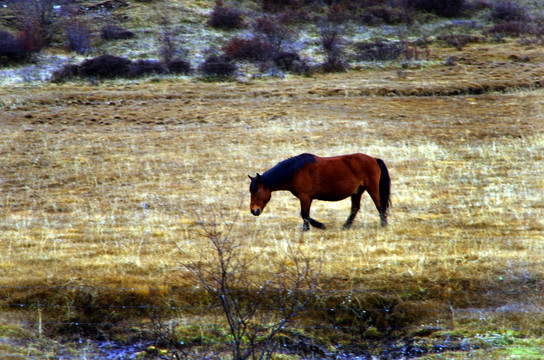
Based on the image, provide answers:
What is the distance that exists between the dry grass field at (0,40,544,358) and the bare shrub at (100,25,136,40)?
27.2 feet

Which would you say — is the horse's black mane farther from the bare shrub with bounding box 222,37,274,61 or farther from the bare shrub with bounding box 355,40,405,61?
the bare shrub with bounding box 355,40,405,61

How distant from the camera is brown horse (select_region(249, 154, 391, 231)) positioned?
10430 millimetres

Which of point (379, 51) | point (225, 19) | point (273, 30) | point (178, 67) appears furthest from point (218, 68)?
point (225, 19)

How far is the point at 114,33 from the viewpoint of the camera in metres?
35.5

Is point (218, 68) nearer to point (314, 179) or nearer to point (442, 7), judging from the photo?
point (442, 7)

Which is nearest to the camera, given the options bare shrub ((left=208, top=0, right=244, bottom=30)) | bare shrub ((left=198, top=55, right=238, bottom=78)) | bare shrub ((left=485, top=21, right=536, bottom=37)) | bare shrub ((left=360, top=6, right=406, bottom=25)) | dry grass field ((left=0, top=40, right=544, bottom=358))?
dry grass field ((left=0, top=40, right=544, bottom=358))

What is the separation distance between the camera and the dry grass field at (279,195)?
27.6 feet

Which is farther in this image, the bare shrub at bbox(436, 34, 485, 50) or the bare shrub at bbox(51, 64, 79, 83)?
the bare shrub at bbox(436, 34, 485, 50)

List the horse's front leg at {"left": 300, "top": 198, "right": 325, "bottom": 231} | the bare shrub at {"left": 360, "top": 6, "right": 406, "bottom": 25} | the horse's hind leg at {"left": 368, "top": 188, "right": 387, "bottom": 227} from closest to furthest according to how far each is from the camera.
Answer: the horse's front leg at {"left": 300, "top": 198, "right": 325, "bottom": 231}, the horse's hind leg at {"left": 368, "top": 188, "right": 387, "bottom": 227}, the bare shrub at {"left": 360, "top": 6, "right": 406, "bottom": 25}

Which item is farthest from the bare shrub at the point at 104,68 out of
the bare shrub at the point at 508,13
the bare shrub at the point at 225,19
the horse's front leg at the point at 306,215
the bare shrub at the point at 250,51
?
the bare shrub at the point at 508,13

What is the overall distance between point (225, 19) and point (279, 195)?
26.5 meters

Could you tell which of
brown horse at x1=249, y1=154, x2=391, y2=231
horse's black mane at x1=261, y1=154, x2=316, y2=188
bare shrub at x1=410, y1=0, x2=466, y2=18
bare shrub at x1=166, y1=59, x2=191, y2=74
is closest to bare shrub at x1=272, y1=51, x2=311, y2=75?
bare shrub at x1=166, y1=59, x2=191, y2=74

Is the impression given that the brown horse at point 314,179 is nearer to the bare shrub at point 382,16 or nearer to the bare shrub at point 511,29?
the bare shrub at point 511,29

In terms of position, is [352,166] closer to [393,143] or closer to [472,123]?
[393,143]
